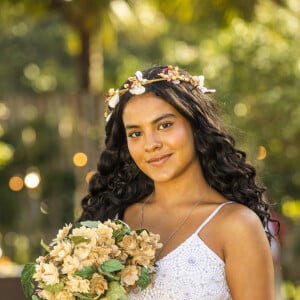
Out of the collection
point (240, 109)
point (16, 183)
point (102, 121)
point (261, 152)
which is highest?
point (240, 109)

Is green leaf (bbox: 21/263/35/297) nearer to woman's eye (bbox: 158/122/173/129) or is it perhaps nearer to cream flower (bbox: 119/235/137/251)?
cream flower (bbox: 119/235/137/251)

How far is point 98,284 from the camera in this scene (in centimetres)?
385

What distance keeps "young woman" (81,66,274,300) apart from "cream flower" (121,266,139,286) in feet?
0.56

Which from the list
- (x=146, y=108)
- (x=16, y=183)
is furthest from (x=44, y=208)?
(x=146, y=108)

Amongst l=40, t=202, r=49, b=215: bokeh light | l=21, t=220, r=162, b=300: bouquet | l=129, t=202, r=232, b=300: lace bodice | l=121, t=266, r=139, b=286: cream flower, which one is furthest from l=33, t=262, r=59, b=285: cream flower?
l=40, t=202, r=49, b=215: bokeh light

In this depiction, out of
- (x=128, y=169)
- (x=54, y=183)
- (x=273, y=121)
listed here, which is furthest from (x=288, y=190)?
(x=128, y=169)

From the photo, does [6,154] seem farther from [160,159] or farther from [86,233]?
[86,233]

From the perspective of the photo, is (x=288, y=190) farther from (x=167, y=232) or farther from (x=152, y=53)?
(x=152, y=53)

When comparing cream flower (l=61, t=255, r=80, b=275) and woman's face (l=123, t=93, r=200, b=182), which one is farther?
woman's face (l=123, t=93, r=200, b=182)

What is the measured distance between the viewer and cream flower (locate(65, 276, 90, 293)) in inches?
150

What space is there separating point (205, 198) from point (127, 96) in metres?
0.50

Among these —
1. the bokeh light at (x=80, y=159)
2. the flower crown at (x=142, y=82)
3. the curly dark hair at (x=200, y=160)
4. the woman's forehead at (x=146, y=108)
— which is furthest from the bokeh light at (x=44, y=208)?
the woman's forehead at (x=146, y=108)

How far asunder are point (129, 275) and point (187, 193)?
0.52m

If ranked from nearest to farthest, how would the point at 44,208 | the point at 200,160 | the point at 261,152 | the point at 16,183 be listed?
the point at 200,160 < the point at 261,152 < the point at 44,208 < the point at 16,183
